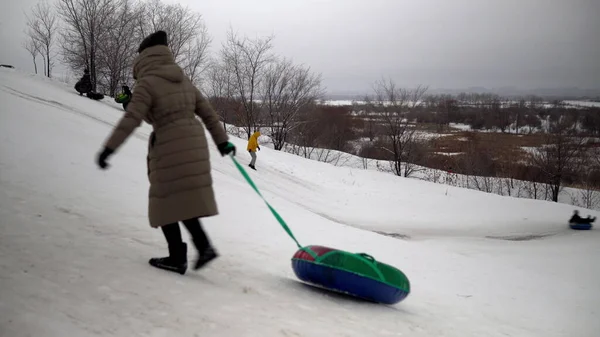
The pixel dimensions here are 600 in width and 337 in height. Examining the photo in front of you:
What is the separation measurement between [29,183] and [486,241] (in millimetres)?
10683

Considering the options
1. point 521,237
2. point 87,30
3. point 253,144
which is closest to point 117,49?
point 87,30

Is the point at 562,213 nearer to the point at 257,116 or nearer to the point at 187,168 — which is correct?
the point at 187,168

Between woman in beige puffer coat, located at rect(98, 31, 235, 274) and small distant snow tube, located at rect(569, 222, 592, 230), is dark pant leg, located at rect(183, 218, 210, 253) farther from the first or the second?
small distant snow tube, located at rect(569, 222, 592, 230)

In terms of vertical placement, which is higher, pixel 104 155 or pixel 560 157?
pixel 104 155

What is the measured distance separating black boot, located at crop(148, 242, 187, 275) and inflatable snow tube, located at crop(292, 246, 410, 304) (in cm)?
110

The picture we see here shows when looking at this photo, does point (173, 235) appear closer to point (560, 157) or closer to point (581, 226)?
point (581, 226)

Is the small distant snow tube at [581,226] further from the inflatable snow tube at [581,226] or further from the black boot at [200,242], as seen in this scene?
the black boot at [200,242]

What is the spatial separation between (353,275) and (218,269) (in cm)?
131

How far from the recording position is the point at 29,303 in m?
2.34

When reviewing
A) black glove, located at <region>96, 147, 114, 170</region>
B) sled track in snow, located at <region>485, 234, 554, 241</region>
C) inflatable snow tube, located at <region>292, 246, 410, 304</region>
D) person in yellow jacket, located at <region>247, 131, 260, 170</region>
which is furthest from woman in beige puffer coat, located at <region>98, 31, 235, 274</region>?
person in yellow jacket, located at <region>247, 131, 260, 170</region>

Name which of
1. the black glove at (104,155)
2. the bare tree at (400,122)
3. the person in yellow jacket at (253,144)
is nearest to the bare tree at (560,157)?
the bare tree at (400,122)

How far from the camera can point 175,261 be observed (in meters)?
3.52

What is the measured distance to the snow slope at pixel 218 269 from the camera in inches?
104

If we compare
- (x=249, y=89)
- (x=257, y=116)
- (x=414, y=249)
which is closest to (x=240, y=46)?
(x=249, y=89)
